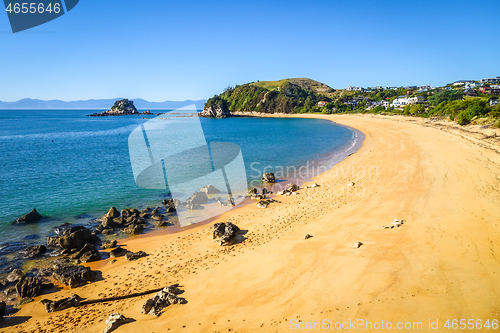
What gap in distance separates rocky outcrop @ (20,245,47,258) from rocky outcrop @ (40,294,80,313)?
546 centimetres

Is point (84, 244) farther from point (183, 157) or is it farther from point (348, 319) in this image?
point (183, 157)

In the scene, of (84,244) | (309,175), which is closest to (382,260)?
(84,244)

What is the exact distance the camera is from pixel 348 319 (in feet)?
23.6

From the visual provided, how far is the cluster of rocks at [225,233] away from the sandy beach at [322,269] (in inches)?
21.3

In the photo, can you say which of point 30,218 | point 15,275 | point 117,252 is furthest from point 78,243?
point 30,218

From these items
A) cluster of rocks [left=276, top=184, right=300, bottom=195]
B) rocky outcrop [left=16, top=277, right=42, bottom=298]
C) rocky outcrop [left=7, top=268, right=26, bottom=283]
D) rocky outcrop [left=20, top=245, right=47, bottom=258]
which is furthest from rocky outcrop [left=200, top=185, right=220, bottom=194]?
rocky outcrop [left=16, top=277, right=42, bottom=298]

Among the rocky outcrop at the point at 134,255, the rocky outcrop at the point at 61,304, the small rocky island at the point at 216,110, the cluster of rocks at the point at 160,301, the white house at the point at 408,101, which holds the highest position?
the small rocky island at the point at 216,110

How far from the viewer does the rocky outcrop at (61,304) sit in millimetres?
9170

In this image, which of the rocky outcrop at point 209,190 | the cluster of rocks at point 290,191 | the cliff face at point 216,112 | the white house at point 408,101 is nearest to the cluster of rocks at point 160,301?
the cluster of rocks at point 290,191

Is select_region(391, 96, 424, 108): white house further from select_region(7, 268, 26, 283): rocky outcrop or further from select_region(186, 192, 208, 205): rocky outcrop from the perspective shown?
select_region(7, 268, 26, 283): rocky outcrop

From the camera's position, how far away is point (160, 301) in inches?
338

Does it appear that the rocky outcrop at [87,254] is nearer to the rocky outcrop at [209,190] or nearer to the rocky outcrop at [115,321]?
the rocky outcrop at [115,321]

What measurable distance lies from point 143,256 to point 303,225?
8610 millimetres

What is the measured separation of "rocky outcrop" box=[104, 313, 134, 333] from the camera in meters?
7.59
